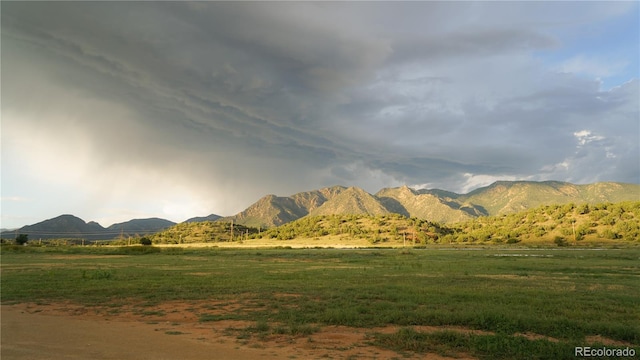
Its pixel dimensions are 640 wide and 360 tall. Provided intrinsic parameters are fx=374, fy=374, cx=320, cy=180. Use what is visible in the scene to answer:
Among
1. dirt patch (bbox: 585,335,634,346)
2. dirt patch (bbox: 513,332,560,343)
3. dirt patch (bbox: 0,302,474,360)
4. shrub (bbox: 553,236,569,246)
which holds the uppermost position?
dirt patch (bbox: 0,302,474,360)

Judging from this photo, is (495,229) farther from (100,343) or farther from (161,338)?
(100,343)

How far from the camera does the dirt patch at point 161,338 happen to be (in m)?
10.5

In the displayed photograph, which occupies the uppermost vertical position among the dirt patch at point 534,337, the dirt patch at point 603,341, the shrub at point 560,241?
the dirt patch at point 534,337

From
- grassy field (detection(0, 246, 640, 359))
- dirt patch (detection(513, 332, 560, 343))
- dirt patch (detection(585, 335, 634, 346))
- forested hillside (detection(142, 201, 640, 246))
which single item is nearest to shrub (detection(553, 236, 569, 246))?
forested hillside (detection(142, 201, 640, 246))

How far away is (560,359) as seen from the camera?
10.2 m

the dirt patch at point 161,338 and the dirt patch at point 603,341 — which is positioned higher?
the dirt patch at point 161,338

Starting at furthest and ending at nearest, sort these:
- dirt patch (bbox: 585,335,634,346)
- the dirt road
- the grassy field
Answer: the grassy field → dirt patch (bbox: 585,335,634,346) → the dirt road

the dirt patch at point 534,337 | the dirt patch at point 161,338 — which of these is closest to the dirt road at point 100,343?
the dirt patch at point 161,338

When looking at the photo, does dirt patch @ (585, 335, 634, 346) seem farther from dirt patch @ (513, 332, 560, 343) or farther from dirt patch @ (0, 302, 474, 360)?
dirt patch @ (0, 302, 474, 360)

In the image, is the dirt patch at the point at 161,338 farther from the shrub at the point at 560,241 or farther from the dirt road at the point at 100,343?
the shrub at the point at 560,241

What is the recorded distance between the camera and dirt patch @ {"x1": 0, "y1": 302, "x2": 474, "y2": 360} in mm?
10453

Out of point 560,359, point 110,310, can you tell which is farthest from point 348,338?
point 110,310

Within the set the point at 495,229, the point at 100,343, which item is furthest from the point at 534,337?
the point at 495,229

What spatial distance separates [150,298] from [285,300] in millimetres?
7766
